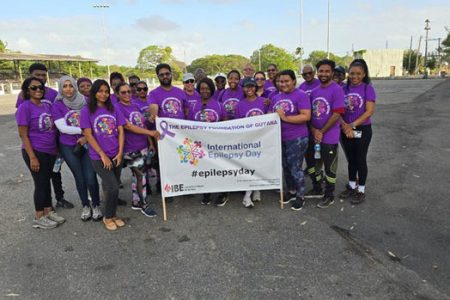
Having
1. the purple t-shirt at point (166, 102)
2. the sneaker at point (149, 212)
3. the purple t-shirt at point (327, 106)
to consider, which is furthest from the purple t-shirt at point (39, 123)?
the purple t-shirt at point (327, 106)

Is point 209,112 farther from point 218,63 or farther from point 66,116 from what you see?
point 218,63

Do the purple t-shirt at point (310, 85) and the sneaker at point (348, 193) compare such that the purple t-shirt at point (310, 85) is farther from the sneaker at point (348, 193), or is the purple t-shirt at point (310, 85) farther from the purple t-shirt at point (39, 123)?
the purple t-shirt at point (39, 123)

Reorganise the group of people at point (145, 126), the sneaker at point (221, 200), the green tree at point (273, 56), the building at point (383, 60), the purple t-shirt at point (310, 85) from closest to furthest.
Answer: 1. the group of people at point (145, 126)
2. the sneaker at point (221, 200)
3. the purple t-shirt at point (310, 85)
4. the building at point (383, 60)
5. the green tree at point (273, 56)

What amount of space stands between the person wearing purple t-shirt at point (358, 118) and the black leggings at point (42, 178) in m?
4.01

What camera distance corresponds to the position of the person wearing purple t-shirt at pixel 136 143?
14.0 ft

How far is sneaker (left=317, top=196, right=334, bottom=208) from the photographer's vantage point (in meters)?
4.69

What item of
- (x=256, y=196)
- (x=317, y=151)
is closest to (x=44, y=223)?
(x=256, y=196)

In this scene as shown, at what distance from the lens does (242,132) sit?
4488 mm

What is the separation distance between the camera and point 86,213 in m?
4.50

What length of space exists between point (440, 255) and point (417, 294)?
2.69 ft

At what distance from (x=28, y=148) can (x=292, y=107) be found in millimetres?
3364

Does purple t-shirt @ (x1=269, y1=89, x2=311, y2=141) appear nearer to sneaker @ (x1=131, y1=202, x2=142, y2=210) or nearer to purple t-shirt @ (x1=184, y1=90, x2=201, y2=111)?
purple t-shirt @ (x1=184, y1=90, x2=201, y2=111)

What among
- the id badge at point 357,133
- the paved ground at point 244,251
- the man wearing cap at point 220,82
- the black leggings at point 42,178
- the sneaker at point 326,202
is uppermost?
the man wearing cap at point 220,82

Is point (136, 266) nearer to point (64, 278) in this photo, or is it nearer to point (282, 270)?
point (64, 278)
